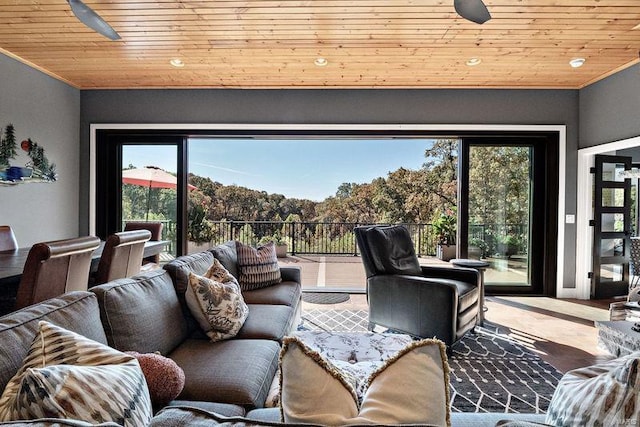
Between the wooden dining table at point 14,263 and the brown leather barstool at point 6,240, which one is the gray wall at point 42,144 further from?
the wooden dining table at point 14,263

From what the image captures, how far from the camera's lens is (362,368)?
1.43m

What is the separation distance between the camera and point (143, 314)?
62.3 inches

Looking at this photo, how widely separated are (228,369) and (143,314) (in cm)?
48

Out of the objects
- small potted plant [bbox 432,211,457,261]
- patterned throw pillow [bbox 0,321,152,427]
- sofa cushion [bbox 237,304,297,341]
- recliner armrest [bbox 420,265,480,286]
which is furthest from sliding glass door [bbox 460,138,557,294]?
patterned throw pillow [bbox 0,321,152,427]

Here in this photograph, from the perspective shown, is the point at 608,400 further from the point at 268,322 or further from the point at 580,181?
the point at 580,181

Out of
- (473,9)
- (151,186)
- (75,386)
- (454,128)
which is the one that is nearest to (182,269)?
(75,386)

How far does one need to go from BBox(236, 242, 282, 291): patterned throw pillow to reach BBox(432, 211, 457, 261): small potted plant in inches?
200

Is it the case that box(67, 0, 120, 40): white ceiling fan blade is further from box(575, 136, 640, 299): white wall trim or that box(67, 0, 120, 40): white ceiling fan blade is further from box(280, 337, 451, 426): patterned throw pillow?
box(575, 136, 640, 299): white wall trim

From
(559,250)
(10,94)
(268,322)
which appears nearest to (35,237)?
(10,94)

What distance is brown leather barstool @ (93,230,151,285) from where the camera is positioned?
7.79ft

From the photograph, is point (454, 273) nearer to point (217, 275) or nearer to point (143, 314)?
point (217, 275)

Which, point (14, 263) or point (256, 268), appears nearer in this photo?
point (14, 263)

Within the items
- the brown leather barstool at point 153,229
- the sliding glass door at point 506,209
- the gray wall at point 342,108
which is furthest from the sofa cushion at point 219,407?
the sliding glass door at point 506,209

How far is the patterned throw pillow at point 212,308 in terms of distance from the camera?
1906mm
